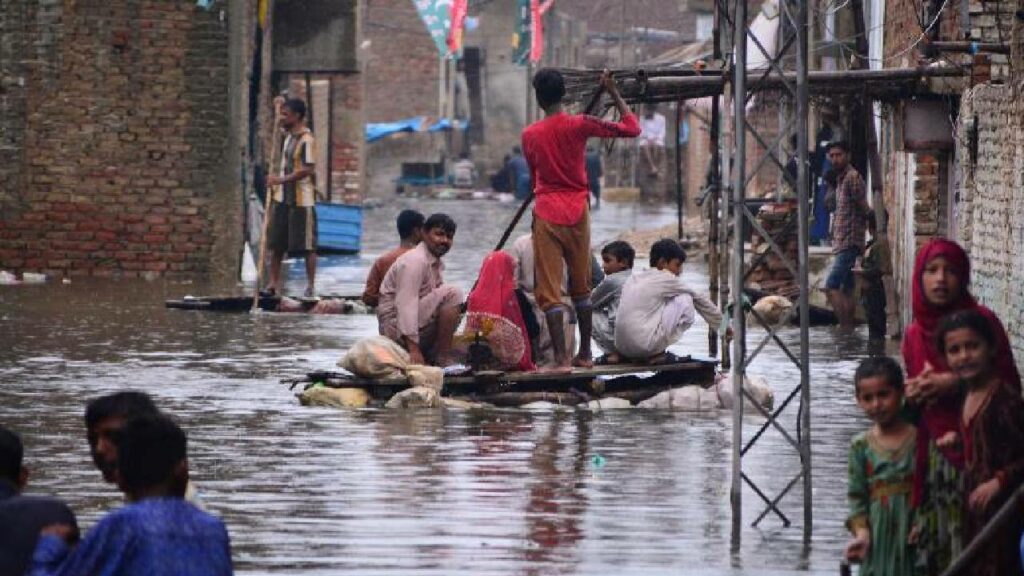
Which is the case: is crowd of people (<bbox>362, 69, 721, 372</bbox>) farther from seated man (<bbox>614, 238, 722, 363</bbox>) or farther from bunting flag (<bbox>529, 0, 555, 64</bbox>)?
bunting flag (<bbox>529, 0, 555, 64</bbox>)

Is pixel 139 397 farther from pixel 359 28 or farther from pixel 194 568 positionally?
pixel 359 28

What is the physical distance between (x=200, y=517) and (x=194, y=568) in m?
0.12

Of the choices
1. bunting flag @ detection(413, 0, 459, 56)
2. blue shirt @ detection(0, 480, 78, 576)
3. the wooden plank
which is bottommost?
the wooden plank

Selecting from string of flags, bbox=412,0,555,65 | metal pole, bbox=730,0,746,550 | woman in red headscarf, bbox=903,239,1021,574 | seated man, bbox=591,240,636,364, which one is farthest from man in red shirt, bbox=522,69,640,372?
string of flags, bbox=412,0,555,65

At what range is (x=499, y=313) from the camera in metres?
12.8

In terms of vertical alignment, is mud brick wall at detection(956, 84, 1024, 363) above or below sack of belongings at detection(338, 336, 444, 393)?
above

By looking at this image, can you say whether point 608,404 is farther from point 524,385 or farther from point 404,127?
point 404,127

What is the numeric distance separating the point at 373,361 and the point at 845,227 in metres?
6.48

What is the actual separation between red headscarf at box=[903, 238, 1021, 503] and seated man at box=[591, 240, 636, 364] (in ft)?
21.2

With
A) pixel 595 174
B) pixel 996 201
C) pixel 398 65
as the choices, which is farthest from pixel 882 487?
pixel 398 65

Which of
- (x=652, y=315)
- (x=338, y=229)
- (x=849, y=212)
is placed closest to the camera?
(x=652, y=315)

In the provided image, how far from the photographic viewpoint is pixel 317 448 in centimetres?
1108

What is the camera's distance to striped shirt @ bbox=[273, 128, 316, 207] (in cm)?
1911

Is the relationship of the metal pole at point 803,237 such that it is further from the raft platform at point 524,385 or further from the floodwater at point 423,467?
the raft platform at point 524,385
